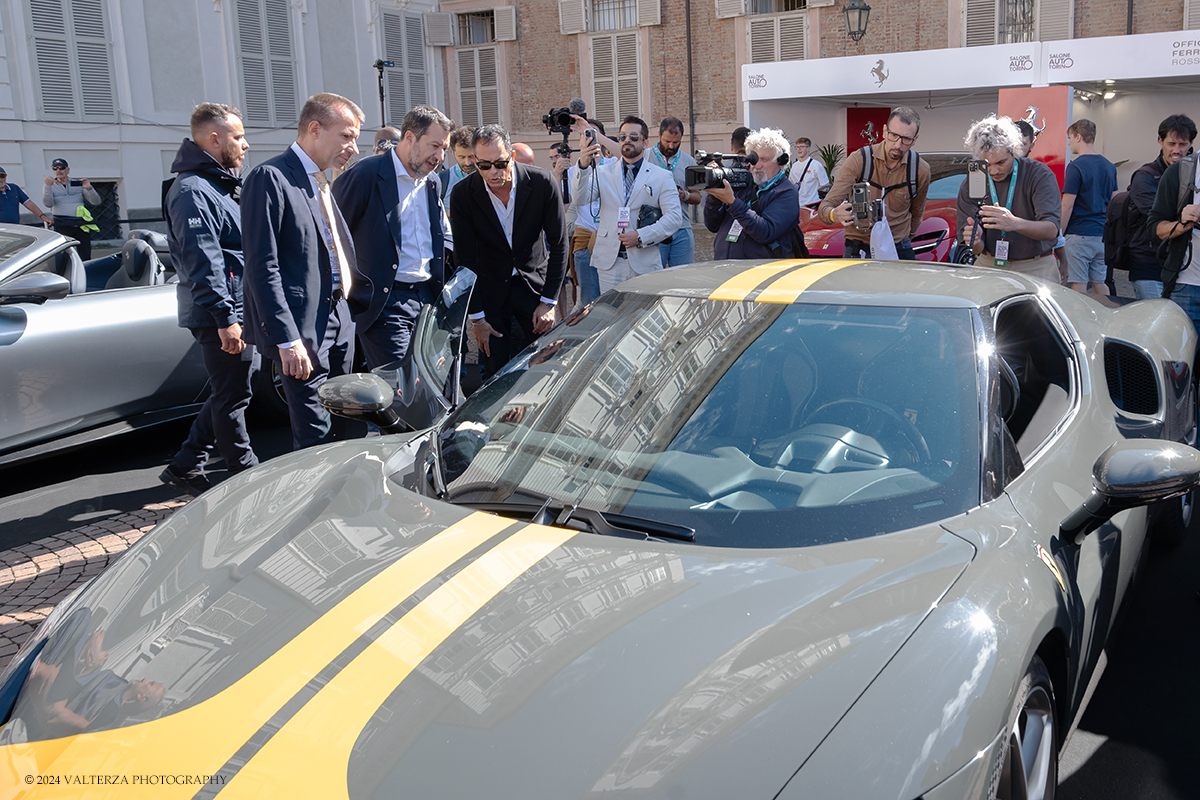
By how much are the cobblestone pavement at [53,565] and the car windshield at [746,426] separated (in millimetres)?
1646

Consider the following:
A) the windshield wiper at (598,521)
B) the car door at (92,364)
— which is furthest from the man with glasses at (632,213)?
the windshield wiper at (598,521)

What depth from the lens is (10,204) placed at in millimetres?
12031

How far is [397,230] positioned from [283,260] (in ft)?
2.39

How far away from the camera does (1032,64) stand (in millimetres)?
12891

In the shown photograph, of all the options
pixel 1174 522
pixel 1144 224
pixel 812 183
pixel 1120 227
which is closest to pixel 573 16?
pixel 812 183

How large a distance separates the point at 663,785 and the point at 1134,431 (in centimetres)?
201

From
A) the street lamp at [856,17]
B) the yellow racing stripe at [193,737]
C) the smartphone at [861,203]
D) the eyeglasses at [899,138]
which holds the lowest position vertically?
the yellow racing stripe at [193,737]

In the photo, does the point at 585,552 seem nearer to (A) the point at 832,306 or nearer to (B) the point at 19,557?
(A) the point at 832,306

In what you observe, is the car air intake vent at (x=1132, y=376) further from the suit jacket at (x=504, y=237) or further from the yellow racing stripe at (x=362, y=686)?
the suit jacket at (x=504, y=237)

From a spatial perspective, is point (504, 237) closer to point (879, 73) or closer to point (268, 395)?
point (268, 395)

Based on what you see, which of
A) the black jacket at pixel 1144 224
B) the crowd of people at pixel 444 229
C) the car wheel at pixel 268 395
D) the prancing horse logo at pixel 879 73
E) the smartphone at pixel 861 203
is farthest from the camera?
the prancing horse logo at pixel 879 73

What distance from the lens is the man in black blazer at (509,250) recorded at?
4945 millimetres

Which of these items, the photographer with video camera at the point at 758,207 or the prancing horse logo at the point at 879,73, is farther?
the prancing horse logo at the point at 879,73

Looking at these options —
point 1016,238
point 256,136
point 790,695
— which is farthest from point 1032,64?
point 256,136
